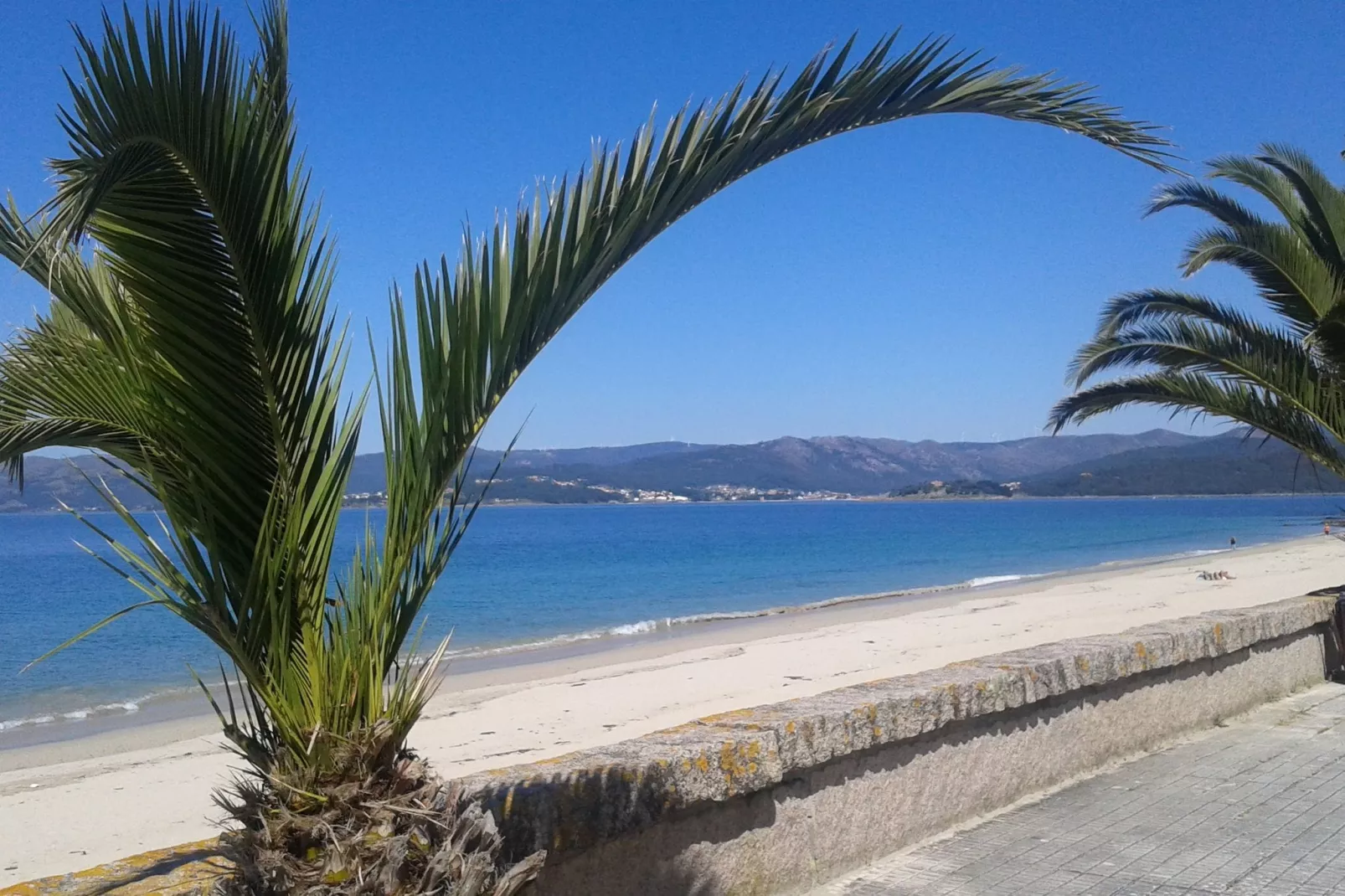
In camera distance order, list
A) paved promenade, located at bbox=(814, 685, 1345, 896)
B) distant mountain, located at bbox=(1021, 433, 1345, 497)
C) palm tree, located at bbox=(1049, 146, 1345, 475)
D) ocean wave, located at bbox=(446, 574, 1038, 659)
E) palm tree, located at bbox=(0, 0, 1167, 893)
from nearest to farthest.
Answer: palm tree, located at bbox=(0, 0, 1167, 893) < paved promenade, located at bbox=(814, 685, 1345, 896) < palm tree, located at bbox=(1049, 146, 1345, 475) < ocean wave, located at bbox=(446, 574, 1038, 659) < distant mountain, located at bbox=(1021, 433, 1345, 497)

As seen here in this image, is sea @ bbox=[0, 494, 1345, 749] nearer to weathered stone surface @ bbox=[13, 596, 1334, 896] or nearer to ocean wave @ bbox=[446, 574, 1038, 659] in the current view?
ocean wave @ bbox=[446, 574, 1038, 659]

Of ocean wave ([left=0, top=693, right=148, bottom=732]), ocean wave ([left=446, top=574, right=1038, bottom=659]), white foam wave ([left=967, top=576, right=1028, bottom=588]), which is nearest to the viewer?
ocean wave ([left=0, top=693, right=148, bottom=732])

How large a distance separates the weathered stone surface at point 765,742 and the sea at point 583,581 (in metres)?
0.95

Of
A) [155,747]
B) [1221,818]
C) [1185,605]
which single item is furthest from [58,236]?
[1185,605]

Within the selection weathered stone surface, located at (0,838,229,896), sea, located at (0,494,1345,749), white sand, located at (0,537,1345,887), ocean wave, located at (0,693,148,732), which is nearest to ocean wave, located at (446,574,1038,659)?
sea, located at (0,494,1345,749)

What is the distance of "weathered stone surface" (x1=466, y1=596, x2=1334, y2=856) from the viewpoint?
2.99 m

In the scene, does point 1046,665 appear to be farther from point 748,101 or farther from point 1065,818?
point 748,101

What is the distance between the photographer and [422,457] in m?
2.50

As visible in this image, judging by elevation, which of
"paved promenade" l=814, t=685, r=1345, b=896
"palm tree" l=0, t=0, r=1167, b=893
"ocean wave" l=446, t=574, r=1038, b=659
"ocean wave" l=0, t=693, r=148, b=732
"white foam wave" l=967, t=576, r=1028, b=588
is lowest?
"white foam wave" l=967, t=576, r=1028, b=588

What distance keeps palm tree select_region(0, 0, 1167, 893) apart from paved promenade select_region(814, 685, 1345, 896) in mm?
2067

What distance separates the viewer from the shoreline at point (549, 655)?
45.7ft

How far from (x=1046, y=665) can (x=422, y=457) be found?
131 inches

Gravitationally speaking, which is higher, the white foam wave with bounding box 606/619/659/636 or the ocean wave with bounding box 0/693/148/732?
the ocean wave with bounding box 0/693/148/732

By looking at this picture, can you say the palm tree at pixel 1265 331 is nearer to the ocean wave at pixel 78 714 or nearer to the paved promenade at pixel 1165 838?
the paved promenade at pixel 1165 838
